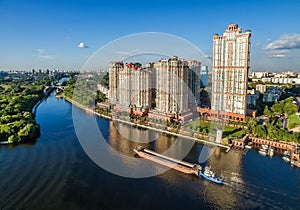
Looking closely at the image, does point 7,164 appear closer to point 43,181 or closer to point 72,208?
point 43,181

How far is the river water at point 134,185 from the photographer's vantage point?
373cm

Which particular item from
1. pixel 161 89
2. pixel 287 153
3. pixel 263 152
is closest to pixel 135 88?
pixel 161 89

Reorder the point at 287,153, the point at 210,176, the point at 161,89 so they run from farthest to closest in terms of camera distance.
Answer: the point at 161,89 → the point at 287,153 → the point at 210,176

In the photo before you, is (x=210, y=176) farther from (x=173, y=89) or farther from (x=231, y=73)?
(x=231, y=73)

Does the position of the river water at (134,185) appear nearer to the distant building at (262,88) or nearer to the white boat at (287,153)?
the white boat at (287,153)

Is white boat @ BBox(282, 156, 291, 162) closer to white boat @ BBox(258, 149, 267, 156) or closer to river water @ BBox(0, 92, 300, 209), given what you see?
river water @ BBox(0, 92, 300, 209)

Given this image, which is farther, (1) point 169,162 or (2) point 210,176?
(1) point 169,162

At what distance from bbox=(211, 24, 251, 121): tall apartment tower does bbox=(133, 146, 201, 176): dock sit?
13.9 ft

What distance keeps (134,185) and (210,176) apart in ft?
5.46

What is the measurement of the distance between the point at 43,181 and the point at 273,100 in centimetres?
1224

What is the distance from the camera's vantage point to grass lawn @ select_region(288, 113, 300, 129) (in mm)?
7780

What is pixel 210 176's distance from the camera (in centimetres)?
450

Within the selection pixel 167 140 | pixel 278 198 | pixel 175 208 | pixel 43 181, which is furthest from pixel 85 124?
pixel 278 198

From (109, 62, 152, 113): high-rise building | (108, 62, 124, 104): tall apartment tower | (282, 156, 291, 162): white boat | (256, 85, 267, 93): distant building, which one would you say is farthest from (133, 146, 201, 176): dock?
(256, 85, 267, 93): distant building
